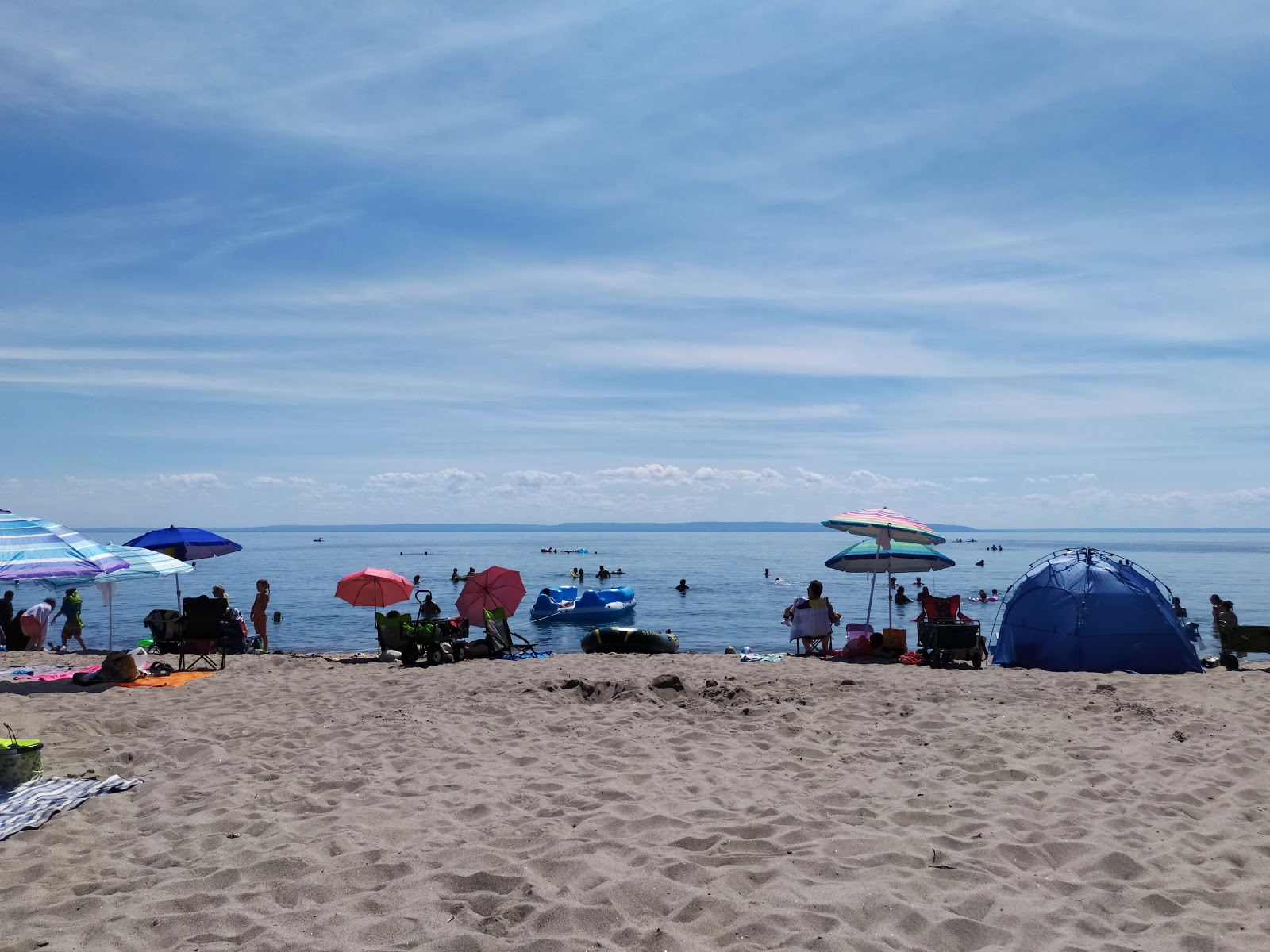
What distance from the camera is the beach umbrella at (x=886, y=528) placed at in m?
15.0

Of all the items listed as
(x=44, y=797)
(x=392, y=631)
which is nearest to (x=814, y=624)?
(x=392, y=631)

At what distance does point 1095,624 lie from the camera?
1291 cm

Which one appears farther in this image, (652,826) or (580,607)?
(580,607)

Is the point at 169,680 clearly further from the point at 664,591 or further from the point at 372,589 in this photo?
the point at 664,591

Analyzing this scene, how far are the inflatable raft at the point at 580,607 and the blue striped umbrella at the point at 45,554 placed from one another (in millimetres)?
22667

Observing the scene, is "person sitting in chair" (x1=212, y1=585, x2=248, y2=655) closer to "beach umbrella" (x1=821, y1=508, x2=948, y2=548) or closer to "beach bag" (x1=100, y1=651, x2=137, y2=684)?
"beach bag" (x1=100, y1=651, x2=137, y2=684)

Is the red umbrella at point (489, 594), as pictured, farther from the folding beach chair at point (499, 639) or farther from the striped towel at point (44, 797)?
the striped towel at point (44, 797)

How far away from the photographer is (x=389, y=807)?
5770mm

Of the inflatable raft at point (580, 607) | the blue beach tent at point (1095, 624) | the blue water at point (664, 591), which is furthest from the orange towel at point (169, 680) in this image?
the inflatable raft at point (580, 607)

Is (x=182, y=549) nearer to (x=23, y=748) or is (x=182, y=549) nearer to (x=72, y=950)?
(x=23, y=748)

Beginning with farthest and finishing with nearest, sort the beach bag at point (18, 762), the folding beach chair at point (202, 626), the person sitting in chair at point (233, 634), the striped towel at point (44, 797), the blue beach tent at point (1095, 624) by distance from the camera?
the person sitting in chair at point (233, 634), the blue beach tent at point (1095, 624), the folding beach chair at point (202, 626), the beach bag at point (18, 762), the striped towel at point (44, 797)

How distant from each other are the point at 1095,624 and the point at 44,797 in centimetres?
1318

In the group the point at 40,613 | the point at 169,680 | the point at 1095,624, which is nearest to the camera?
the point at 169,680

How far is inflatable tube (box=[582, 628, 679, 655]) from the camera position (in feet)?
53.6
